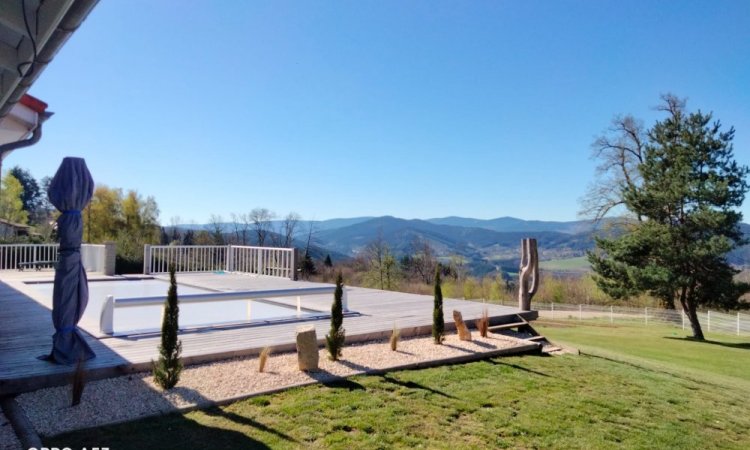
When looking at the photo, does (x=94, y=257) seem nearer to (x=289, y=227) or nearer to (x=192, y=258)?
(x=192, y=258)

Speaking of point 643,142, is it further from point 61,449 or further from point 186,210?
point 186,210

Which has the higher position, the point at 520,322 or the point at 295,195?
the point at 295,195

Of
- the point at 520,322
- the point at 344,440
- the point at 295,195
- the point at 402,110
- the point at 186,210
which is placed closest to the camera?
the point at 344,440

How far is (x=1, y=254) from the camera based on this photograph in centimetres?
1283

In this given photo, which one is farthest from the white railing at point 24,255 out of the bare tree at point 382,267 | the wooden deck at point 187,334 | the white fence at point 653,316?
the bare tree at point 382,267

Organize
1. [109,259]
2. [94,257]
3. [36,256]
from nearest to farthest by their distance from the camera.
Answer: [109,259], [94,257], [36,256]

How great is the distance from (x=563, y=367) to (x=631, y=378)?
79 centimetres

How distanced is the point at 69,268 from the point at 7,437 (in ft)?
5.30

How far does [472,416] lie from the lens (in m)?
3.86

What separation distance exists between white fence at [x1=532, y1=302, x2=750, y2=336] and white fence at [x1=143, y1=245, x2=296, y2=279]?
16.2m

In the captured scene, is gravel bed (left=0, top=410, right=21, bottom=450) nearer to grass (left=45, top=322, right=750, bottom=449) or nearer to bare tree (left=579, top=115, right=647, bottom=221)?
grass (left=45, top=322, right=750, bottom=449)

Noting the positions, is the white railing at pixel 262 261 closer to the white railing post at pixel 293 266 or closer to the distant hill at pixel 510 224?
the white railing post at pixel 293 266

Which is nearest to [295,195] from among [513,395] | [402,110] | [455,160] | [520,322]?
[455,160]

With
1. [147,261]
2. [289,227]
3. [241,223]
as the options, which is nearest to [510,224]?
[289,227]
